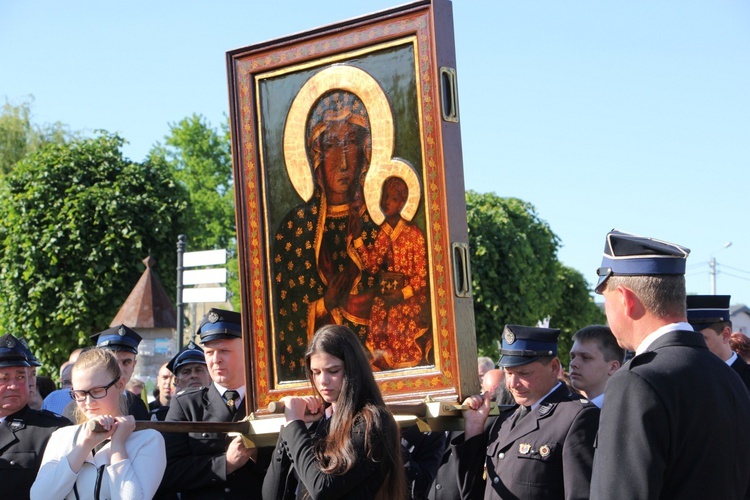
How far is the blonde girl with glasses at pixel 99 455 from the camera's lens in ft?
14.6

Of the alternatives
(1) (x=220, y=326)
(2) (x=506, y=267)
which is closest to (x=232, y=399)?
(1) (x=220, y=326)

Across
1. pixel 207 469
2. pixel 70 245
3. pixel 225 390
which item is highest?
pixel 70 245

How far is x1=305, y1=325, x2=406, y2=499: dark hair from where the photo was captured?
13.9ft

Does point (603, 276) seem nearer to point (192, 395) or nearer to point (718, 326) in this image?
point (718, 326)

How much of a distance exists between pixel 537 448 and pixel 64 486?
2167 mm

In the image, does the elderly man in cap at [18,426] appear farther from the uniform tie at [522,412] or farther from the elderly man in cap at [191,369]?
the uniform tie at [522,412]

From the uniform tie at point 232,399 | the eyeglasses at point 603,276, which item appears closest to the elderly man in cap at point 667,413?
the eyeglasses at point 603,276

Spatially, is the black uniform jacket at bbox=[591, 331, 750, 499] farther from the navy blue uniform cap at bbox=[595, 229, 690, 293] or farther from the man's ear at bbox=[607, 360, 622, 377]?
the man's ear at bbox=[607, 360, 622, 377]

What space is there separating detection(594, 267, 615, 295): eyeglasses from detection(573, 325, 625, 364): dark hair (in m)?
2.35

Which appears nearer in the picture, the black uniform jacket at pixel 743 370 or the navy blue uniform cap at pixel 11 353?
the navy blue uniform cap at pixel 11 353

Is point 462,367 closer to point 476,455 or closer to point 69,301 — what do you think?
point 476,455

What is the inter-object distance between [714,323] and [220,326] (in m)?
2.87

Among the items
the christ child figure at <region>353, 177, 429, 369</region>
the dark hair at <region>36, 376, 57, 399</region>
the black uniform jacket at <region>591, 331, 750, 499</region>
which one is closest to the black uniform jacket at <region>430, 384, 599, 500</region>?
the christ child figure at <region>353, 177, 429, 369</region>

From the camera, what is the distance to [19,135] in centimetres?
3250
